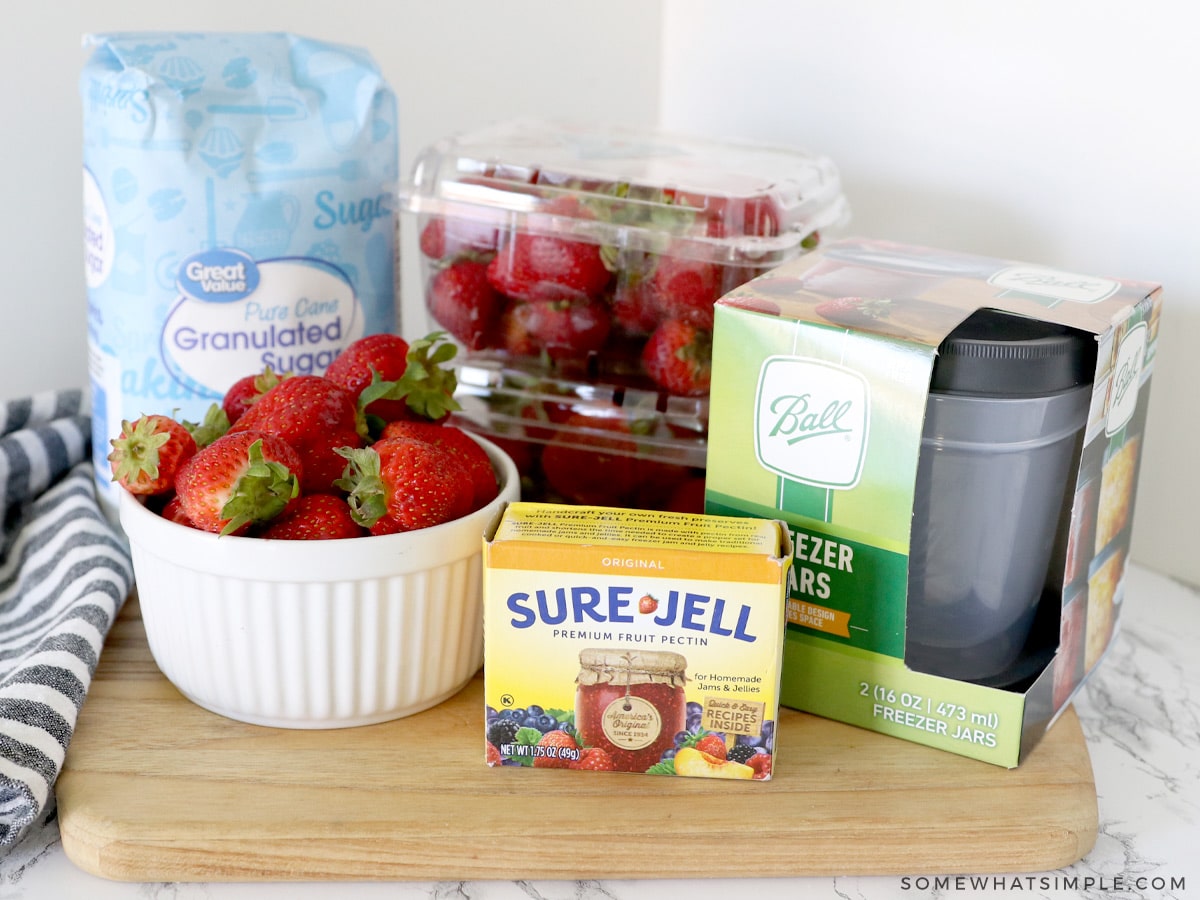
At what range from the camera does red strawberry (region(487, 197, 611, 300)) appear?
863mm

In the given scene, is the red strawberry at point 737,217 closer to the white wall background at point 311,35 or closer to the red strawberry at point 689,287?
the red strawberry at point 689,287

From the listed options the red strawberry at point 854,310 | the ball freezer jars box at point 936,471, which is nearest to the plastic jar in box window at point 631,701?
the ball freezer jars box at point 936,471

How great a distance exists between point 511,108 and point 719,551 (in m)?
0.75

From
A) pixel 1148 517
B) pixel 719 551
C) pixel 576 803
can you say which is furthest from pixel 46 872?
pixel 1148 517

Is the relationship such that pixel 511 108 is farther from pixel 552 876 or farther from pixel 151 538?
pixel 552 876

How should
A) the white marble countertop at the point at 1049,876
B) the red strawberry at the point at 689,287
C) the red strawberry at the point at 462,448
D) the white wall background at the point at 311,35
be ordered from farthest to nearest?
1. the white wall background at the point at 311,35
2. the red strawberry at the point at 689,287
3. the red strawberry at the point at 462,448
4. the white marble countertop at the point at 1049,876

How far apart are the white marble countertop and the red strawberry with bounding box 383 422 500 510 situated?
0.24 m

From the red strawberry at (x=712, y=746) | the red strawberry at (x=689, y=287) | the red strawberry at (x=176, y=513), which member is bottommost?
the red strawberry at (x=712, y=746)

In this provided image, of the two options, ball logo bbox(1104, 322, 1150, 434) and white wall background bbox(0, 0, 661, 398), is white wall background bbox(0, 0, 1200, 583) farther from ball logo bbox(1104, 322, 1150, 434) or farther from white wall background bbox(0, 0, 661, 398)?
ball logo bbox(1104, 322, 1150, 434)

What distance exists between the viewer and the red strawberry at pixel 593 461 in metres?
0.91

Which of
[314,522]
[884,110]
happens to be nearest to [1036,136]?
[884,110]

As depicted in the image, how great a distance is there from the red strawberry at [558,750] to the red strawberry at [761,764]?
10cm

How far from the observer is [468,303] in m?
0.91

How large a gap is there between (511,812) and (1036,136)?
0.69 m
